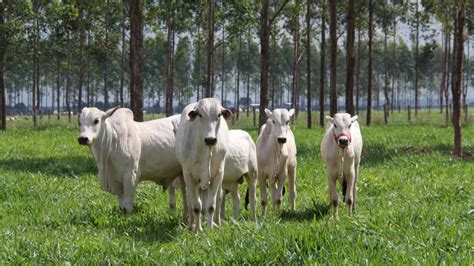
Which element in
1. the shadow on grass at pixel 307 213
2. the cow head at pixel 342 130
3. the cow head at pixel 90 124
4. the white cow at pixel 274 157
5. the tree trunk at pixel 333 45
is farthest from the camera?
the tree trunk at pixel 333 45

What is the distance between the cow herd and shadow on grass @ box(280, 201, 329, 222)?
0.99 feet

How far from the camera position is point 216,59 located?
9262 cm

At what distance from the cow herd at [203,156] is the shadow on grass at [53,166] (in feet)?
13.1

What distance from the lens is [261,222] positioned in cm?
705

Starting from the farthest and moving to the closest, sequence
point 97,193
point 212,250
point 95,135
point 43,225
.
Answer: point 97,193 → point 95,135 → point 43,225 → point 212,250

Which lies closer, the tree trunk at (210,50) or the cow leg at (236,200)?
the cow leg at (236,200)

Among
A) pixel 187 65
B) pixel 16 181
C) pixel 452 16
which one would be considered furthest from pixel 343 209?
pixel 187 65

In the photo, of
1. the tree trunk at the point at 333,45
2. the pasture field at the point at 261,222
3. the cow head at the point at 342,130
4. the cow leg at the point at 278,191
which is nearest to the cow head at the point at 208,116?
the pasture field at the point at 261,222

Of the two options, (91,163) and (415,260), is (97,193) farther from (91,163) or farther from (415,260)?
(415,260)

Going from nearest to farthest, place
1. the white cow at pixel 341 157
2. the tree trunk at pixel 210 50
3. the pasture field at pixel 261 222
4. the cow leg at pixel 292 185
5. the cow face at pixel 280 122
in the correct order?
the pasture field at pixel 261 222
the white cow at pixel 341 157
the cow face at pixel 280 122
the cow leg at pixel 292 185
the tree trunk at pixel 210 50

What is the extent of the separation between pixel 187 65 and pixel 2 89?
70499 mm

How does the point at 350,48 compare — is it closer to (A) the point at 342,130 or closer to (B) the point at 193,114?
(A) the point at 342,130

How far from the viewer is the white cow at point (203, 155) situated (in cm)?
738

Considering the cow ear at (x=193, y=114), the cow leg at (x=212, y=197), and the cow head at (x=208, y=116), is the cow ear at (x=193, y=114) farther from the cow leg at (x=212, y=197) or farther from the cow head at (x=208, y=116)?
the cow leg at (x=212, y=197)
